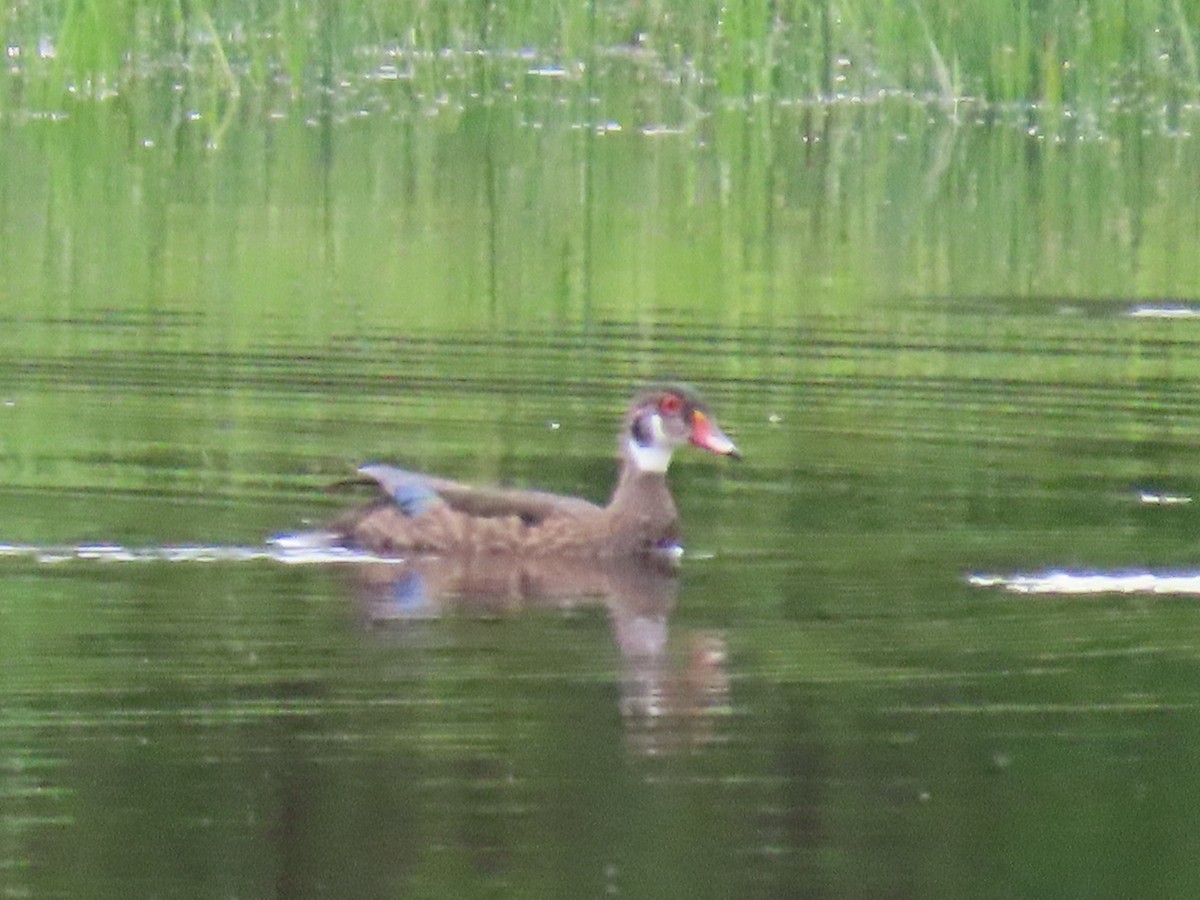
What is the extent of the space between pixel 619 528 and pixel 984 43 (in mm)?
15937

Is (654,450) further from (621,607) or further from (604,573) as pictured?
(621,607)

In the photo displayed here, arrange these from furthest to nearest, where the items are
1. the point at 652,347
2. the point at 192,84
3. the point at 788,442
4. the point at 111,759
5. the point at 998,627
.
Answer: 1. the point at 192,84
2. the point at 652,347
3. the point at 788,442
4. the point at 998,627
5. the point at 111,759

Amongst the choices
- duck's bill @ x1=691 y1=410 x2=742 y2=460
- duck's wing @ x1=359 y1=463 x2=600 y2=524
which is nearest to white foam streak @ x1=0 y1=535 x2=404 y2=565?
duck's wing @ x1=359 y1=463 x2=600 y2=524

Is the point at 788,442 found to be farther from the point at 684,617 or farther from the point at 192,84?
the point at 192,84

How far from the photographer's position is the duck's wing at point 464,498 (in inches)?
436

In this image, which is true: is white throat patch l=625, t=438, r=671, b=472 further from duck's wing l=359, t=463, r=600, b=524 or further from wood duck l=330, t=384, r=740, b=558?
duck's wing l=359, t=463, r=600, b=524

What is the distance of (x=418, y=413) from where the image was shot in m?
13.6

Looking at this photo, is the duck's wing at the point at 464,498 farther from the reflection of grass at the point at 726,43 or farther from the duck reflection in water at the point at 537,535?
the reflection of grass at the point at 726,43

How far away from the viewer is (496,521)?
11.1m

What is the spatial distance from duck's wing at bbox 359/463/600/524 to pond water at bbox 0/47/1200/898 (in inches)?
13.0

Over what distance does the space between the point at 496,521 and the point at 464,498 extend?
13 centimetres

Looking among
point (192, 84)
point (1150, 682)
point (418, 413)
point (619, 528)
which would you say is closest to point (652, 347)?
point (418, 413)

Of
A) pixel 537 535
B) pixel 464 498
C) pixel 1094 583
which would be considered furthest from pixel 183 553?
pixel 1094 583

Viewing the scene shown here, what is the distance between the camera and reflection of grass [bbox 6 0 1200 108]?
85.4 feet
